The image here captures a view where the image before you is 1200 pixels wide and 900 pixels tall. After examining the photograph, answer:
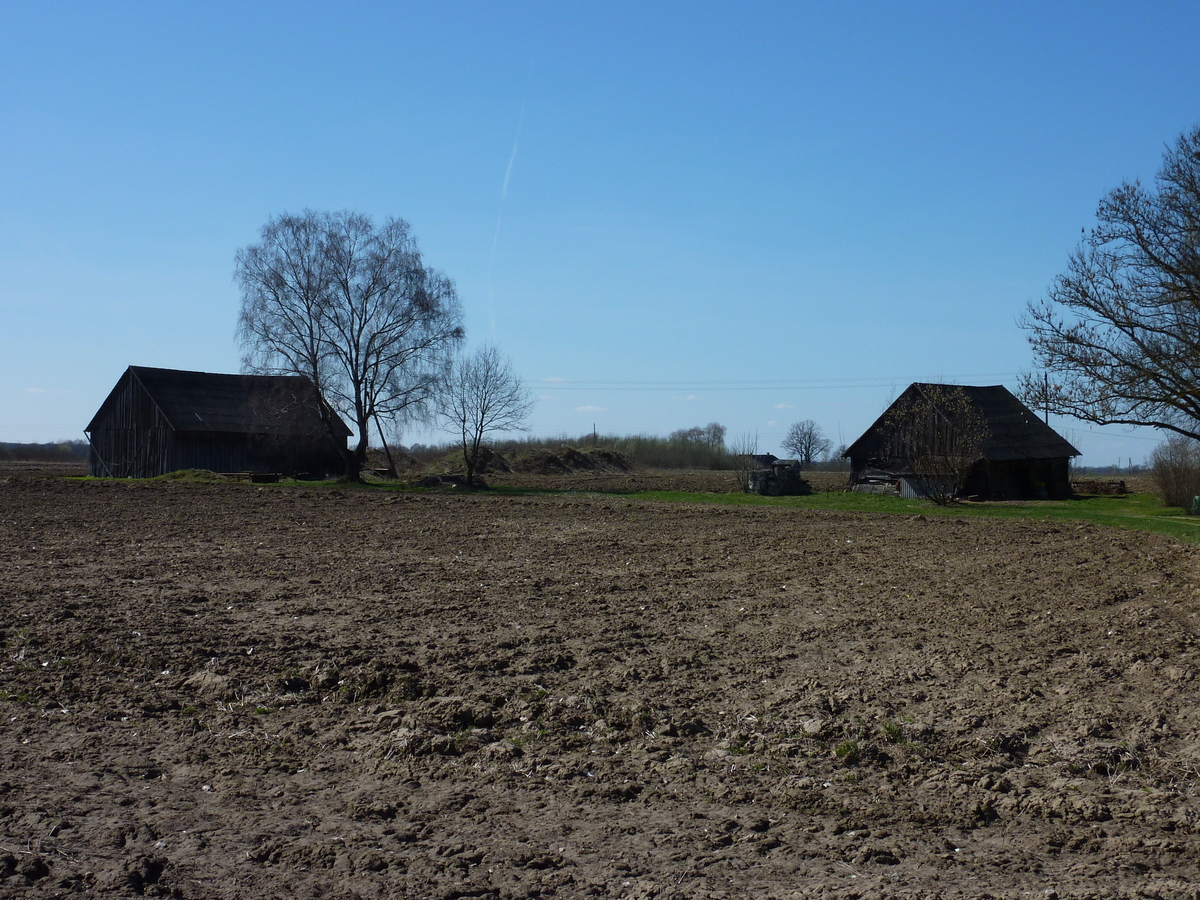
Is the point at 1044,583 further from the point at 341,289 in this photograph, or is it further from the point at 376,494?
the point at 341,289

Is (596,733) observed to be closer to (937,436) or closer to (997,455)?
(937,436)

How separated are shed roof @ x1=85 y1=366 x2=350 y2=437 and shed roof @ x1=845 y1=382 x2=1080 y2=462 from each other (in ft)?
79.3

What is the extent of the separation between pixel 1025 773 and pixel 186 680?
640 centimetres

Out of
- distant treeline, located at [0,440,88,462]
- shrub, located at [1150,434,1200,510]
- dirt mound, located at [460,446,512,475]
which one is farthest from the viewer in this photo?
distant treeline, located at [0,440,88,462]

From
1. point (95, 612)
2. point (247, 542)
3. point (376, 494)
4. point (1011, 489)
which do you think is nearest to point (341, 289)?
point (376, 494)

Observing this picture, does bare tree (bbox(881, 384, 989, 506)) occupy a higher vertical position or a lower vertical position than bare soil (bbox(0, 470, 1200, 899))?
higher

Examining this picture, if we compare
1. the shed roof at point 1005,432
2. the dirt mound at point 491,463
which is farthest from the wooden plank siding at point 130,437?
the shed roof at point 1005,432

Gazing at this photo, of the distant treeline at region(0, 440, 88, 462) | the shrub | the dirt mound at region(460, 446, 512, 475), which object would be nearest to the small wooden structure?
the shrub

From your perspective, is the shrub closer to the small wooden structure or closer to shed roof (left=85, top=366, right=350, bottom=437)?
the small wooden structure

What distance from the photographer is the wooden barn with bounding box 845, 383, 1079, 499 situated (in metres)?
39.4

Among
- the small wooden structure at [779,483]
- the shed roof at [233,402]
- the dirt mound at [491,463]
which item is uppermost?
the shed roof at [233,402]

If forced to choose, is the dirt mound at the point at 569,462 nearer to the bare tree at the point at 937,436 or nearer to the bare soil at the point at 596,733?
the bare tree at the point at 937,436

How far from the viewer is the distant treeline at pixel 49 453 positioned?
8669cm

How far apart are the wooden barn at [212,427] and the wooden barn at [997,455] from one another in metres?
24.3
